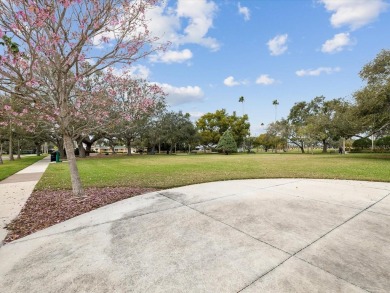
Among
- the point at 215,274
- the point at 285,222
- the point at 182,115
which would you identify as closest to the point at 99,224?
the point at 215,274

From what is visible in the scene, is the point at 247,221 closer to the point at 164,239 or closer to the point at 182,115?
the point at 164,239

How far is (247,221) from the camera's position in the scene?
4051mm

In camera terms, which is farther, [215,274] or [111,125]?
[111,125]

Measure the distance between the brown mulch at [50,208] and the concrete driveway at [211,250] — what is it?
1.33 feet

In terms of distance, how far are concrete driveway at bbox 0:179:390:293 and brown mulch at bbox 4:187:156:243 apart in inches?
16.0

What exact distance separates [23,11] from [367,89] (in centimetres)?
2238

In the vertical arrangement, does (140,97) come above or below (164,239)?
above

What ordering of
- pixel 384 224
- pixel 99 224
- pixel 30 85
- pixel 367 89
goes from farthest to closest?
pixel 367 89, pixel 30 85, pixel 99 224, pixel 384 224

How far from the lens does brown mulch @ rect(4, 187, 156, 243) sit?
4.32 metres

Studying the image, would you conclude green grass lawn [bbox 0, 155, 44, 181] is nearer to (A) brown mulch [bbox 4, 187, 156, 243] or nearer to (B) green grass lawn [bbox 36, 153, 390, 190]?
(B) green grass lawn [bbox 36, 153, 390, 190]

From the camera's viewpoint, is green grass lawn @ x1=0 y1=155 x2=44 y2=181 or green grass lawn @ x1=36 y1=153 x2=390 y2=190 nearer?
green grass lawn @ x1=36 y1=153 x2=390 y2=190

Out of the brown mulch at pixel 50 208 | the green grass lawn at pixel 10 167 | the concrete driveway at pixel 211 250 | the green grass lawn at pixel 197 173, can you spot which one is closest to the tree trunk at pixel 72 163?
the brown mulch at pixel 50 208

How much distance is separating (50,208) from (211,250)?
4.41m

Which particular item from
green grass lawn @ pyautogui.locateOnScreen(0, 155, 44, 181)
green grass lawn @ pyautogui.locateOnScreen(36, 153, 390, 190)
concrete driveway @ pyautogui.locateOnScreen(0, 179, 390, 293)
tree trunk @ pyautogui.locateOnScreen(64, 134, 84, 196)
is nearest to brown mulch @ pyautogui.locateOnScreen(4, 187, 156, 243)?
tree trunk @ pyautogui.locateOnScreen(64, 134, 84, 196)
